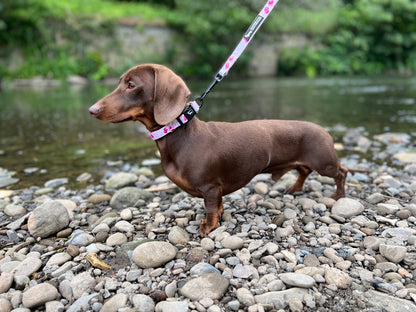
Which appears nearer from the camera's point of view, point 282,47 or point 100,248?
point 100,248

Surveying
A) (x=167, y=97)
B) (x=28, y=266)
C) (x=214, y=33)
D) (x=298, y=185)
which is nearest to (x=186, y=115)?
(x=167, y=97)

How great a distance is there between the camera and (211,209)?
3066 millimetres

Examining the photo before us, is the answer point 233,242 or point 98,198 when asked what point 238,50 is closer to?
point 233,242

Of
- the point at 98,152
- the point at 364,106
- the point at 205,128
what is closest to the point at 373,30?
the point at 364,106

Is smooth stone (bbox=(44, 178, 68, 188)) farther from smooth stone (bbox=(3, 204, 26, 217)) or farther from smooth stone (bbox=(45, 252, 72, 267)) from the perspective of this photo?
smooth stone (bbox=(45, 252, 72, 267))

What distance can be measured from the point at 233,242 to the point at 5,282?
1.72m

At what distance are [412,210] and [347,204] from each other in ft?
2.01

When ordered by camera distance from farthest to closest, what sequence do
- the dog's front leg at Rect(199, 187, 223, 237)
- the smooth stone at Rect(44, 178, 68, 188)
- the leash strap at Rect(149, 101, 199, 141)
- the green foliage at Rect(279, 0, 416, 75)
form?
the green foliage at Rect(279, 0, 416, 75) → the smooth stone at Rect(44, 178, 68, 188) → the dog's front leg at Rect(199, 187, 223, 237) → the leash strap at Rect(149, 101, 199, 141)

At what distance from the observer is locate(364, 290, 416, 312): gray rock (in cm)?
214

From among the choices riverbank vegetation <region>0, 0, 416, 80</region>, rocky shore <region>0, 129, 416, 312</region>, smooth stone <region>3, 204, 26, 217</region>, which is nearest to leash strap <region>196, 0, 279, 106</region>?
rocky shore <region>0, 129, 416, 312</region>

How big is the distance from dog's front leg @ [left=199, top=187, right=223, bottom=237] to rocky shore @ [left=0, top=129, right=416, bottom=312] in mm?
74

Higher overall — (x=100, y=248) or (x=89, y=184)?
(x=100, y=248)

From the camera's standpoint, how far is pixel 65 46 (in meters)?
22.9

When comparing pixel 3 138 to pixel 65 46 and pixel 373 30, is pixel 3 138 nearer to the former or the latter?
pixel 65 46
